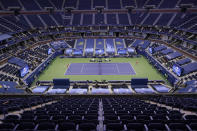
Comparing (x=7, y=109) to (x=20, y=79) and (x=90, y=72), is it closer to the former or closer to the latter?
(x=20, y=79)

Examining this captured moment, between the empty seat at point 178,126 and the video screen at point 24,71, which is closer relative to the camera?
the empty seat at point 178,126

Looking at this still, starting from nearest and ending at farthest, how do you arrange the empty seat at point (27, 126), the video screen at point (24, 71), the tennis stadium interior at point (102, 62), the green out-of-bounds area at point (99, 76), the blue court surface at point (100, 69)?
the empty seat at point (27, 126) < the tennis stadium interior at point (102, 62) < the video screen at point (24, 71) < the green out-of-bounds area at point (99, 76) < the blue court surface at point (100, 69)

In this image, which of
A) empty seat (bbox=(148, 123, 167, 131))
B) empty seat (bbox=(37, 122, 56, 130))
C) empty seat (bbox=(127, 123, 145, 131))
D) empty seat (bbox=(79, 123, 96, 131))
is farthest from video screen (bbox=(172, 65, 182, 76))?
empty seat (bbox=(37, 122, 56, 130))

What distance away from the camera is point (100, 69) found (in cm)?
3491

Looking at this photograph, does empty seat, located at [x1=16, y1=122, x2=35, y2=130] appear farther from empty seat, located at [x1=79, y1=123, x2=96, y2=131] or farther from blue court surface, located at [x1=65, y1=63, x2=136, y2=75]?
blue court surface, located at [x1=65, y1=63, x2=136, y2=75]

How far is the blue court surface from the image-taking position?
33.2 meters

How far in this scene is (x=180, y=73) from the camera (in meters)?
26.9

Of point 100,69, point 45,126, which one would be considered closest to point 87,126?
point 45,126

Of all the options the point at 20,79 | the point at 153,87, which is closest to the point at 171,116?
the point at 153,87

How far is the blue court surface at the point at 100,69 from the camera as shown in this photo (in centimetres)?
3323

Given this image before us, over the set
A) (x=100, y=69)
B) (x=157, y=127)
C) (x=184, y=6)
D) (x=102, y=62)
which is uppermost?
(x=184, y=6)

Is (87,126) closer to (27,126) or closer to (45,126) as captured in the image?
(45,126)

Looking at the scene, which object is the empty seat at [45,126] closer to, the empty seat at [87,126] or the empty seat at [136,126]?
the empty seat at [87,126]

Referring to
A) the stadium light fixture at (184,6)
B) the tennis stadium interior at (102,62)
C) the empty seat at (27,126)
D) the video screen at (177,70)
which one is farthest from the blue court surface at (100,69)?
the empty seat at (27,126)
